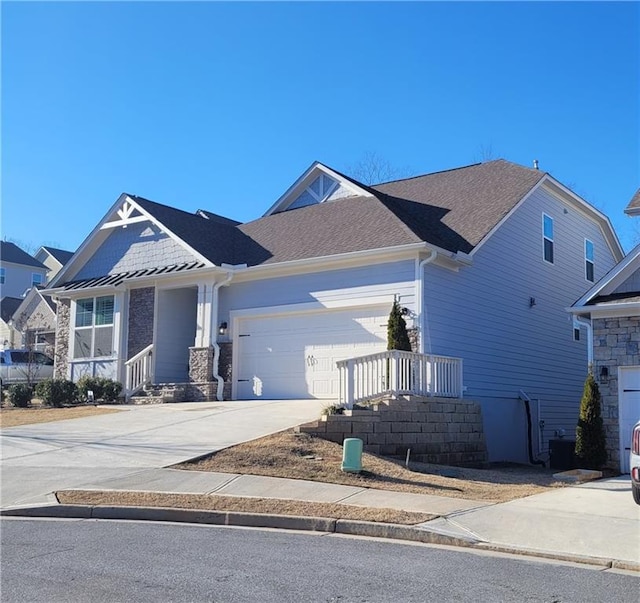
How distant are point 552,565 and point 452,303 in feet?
38.2

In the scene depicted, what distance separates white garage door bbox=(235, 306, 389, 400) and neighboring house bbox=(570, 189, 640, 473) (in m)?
4.75

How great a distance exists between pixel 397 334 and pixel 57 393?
388 inches

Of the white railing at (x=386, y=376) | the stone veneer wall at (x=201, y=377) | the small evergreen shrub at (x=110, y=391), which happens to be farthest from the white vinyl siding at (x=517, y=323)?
the small evergreen shrub at (x=110, y=391)

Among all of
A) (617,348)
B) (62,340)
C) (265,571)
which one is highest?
(62,340)

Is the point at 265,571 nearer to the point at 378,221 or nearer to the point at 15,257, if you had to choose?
the point at 378,221

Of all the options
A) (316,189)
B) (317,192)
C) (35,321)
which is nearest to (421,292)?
(317,192)

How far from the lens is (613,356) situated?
51.8 ft

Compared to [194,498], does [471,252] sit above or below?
above

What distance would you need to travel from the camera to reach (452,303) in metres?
18.8

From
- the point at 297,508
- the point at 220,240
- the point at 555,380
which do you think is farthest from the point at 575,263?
the point at 297,508

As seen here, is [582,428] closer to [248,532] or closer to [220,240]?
[248,532]

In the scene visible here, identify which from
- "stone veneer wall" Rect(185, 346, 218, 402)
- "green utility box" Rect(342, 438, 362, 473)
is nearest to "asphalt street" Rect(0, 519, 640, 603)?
"green utility box" Rect(342, 438, 362, 473)

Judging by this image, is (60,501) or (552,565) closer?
(552,565)

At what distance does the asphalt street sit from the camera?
19.9 ft
